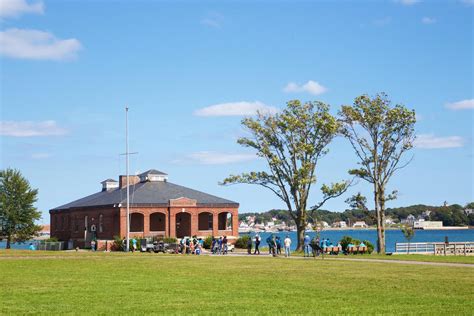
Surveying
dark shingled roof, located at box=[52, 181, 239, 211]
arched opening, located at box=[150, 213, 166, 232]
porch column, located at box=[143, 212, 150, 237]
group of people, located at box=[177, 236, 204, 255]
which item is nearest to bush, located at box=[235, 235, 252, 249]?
dark shingled roof, located at box=[52, 181, 239, 211]

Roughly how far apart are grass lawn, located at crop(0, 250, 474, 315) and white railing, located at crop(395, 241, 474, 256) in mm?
23327

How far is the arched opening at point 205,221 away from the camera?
264 feet

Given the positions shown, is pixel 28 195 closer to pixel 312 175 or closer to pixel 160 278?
pixel 312 175

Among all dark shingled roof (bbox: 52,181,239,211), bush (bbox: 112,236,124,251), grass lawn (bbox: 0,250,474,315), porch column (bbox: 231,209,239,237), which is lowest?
grass lawn (bbox: 0,250,474,315)

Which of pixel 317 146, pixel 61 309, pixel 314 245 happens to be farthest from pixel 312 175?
pixel 61 309

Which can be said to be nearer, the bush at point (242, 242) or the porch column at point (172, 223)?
the bush at point (242, 242)

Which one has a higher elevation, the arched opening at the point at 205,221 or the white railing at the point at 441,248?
the arched opening at the point at 205,221

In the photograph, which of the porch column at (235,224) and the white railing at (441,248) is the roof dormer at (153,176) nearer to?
the porch column at (235,224)

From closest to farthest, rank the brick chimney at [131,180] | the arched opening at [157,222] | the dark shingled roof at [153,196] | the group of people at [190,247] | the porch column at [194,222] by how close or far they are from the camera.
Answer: the group of people at [190,247], the dark shingled roof at [153,196], the porch column at [194,222], the arched opening at [157,222], the brick chimney at [131,180]

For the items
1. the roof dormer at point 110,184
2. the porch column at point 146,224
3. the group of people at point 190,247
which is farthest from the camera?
the roof dormer at point 110,184

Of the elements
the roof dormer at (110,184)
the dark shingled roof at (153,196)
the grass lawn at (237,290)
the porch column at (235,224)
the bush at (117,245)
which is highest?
the roof dormer at (110,184)

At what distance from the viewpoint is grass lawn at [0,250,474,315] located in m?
18.2

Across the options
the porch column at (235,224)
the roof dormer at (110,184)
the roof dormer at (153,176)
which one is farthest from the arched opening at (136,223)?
the roof dormer at (110,184)

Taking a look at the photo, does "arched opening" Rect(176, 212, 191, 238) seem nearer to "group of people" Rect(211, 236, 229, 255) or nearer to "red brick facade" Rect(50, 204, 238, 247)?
"red brick facade" Rect(50, 204, 238, 247)
